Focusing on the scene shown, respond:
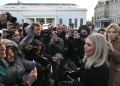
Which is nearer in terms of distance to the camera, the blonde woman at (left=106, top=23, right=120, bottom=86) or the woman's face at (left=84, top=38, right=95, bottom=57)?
the woman's face at (left=84, top=38, right=95, bottom=57)

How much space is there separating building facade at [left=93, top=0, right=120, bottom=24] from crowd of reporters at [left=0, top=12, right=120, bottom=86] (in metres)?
43.1

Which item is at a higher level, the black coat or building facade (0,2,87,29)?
building facade (0,2,87,29)

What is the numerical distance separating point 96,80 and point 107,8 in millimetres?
54065

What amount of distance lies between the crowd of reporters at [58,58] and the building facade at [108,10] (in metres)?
43.1

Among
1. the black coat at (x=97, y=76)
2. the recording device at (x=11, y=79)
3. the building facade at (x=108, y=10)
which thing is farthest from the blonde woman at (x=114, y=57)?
the building facade at (x=108, y=10)

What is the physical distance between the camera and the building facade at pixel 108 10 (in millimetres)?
41206

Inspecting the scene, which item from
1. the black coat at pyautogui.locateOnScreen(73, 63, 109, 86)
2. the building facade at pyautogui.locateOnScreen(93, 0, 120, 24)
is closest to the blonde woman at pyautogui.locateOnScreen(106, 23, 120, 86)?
the black coat at pyautogui.locateOnScreen(73, 63, 109, 86)

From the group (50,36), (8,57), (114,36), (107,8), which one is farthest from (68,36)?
(107,8)

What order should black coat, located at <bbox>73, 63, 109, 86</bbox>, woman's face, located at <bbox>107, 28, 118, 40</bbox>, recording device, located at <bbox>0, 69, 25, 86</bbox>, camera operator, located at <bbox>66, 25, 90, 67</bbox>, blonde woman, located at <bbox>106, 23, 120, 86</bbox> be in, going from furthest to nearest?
camera operator, located at <bbox>66, 25, 90, 67</bbox>, woman's face, located at <bbox>107, 28, 118, 40</bbox>, blonde woman, located at <bbox>106, 23, 120, 86</bbox>, black coat, located at <bbox>73, 63, 109, 86</bbox>, recording device, located at <bbox>0, 69, 25, 86</bbox>

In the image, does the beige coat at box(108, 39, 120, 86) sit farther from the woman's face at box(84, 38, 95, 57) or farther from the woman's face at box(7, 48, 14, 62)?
the woman's face at box(7, 48, 14, 62)

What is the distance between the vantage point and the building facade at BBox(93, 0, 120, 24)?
4121 cm

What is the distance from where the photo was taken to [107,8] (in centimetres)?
4750

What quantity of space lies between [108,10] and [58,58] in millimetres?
52698

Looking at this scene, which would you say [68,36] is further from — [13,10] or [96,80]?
[13,10]
